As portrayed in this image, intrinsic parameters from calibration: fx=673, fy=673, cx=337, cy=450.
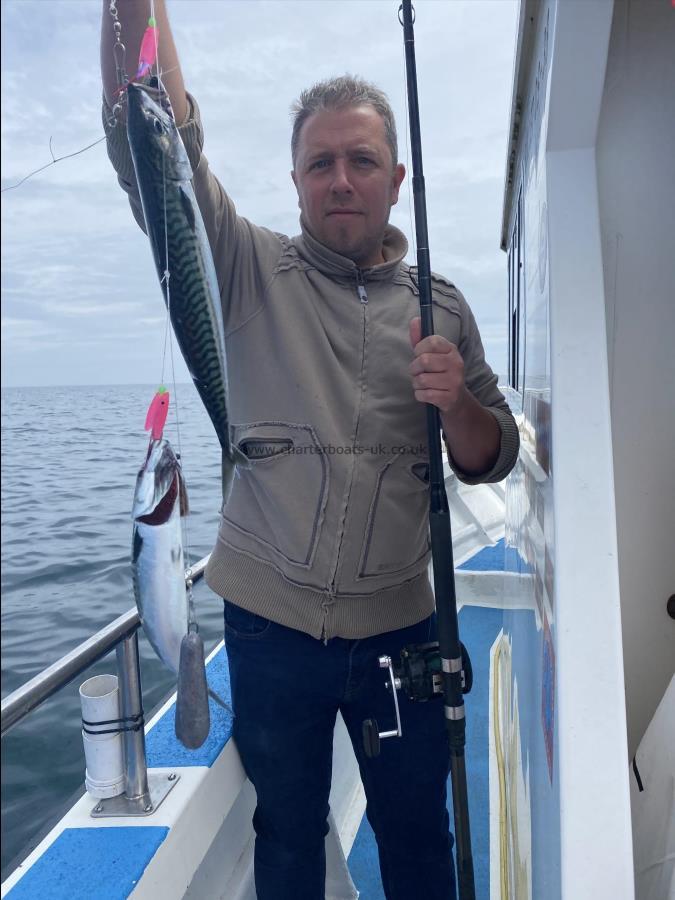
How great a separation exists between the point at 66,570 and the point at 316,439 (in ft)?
15.2

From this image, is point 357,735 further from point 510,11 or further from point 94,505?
point 94,505

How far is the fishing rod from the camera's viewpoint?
139 cm

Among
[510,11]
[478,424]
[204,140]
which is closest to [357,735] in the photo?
[478,424]

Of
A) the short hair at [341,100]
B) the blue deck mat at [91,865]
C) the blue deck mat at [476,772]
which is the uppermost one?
the short hair at [341,100]

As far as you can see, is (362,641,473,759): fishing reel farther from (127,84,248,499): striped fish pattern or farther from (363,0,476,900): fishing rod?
(127,84,248,499): striped fish pattern

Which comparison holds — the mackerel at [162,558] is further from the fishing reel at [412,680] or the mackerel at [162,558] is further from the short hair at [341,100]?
the short hair at [341,100]

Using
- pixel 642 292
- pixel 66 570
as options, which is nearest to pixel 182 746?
pixel 642 292

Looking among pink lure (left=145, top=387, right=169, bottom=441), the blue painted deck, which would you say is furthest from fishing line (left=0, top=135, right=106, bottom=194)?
the blue painted deck

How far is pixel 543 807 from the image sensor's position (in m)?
1.11

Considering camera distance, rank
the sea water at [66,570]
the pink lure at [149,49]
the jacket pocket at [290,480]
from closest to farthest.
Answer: the pink lure at [149,49]
the jacket pocket at [290,480]
the sea water at [66,570]

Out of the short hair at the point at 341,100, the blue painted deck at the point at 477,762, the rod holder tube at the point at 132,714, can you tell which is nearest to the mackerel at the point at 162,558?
the rod holder tube at the point at 132,714

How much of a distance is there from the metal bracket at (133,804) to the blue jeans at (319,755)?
0.75ft

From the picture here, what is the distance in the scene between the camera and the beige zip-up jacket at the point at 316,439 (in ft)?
4.92

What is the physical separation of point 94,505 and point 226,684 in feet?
18.7
